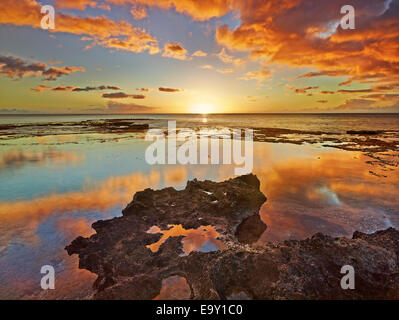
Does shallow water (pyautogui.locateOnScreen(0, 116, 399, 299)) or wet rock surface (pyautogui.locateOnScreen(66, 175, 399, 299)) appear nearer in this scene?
wet rock surface (pyautogui.locateOnScreen(66, 175, 399, 299))

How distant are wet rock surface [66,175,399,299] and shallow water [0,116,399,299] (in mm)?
536

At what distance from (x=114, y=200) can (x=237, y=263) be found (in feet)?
25.0

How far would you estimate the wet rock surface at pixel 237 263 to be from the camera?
4.60m

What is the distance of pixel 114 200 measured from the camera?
10.6m

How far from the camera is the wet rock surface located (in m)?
4.60

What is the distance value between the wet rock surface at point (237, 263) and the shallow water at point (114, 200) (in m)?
0.54

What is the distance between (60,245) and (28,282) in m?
1.67

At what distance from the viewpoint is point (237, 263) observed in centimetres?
528

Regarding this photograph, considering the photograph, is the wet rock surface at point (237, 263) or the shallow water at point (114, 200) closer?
the wet rock surface at point (237, 263)

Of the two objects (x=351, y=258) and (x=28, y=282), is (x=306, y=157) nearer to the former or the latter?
A: (x=351, y=258)

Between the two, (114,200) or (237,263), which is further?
(114,200)

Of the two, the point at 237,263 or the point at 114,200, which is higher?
the point at 114,200
